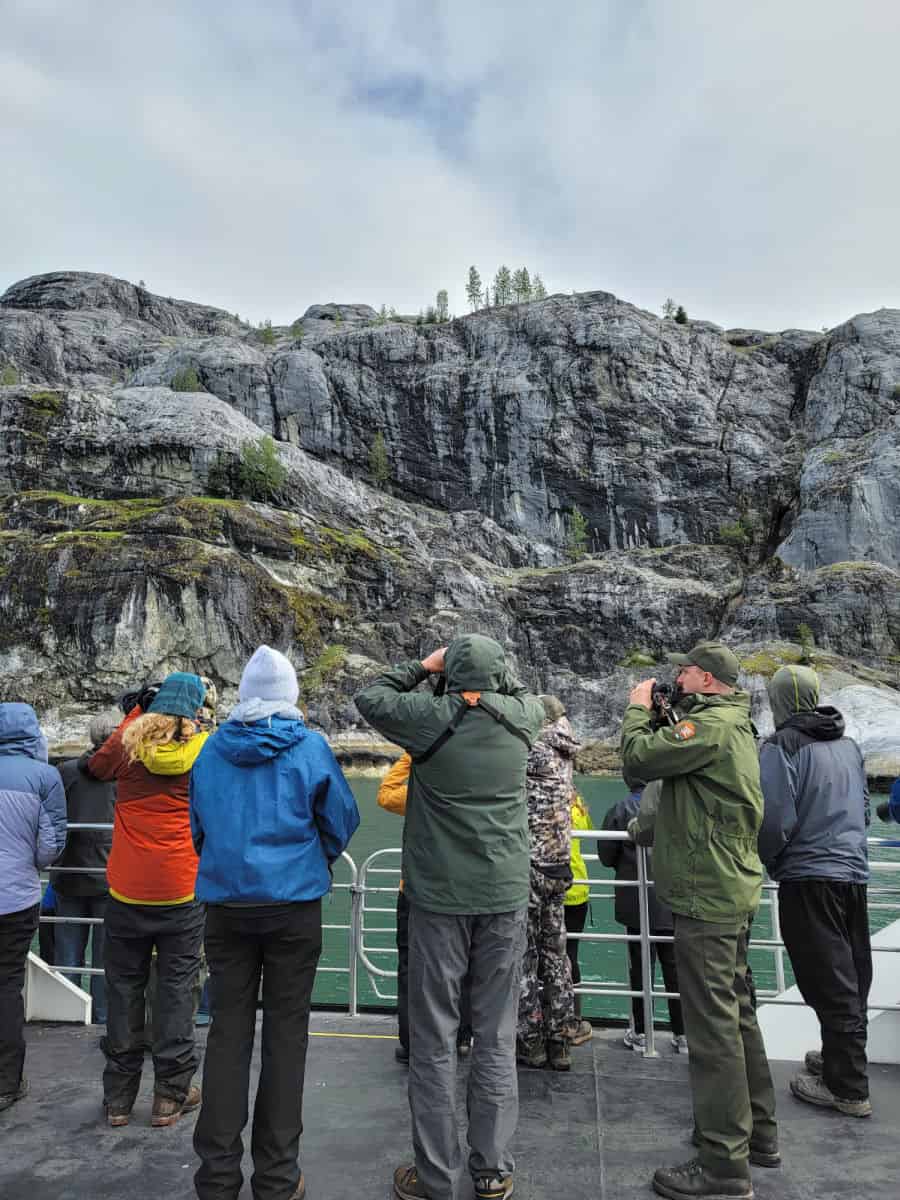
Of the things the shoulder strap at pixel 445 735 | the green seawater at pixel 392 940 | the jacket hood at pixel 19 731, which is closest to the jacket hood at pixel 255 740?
the shoulder strap at pixel 445 735

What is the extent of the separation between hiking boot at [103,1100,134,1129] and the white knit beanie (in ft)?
8.31

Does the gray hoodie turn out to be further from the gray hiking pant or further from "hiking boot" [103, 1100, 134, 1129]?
"hiking boot" [103, 1100, 134, 1129]

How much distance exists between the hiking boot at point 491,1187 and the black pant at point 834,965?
205 centimetres

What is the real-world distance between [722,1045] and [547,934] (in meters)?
1.46

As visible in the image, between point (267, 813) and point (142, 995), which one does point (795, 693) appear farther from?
point (142, 995)

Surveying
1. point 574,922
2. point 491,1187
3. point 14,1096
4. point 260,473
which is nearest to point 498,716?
point 491,1187

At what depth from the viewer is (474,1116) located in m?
3.54

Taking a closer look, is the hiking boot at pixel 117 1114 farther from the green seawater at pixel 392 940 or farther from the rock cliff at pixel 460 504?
the rock cliff at pixel 460 504

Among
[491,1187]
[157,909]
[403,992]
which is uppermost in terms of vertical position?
[157,909]

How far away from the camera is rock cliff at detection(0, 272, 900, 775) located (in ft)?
171

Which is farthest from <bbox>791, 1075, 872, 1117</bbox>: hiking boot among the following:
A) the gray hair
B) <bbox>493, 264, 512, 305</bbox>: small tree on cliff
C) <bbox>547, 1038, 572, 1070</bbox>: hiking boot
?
<bbox>493, 264, 512, 305</bbox>: small tree on cliff

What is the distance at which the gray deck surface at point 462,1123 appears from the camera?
12.0 ft

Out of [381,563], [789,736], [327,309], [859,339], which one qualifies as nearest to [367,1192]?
[789,736]

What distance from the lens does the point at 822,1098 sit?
4.44 metres
